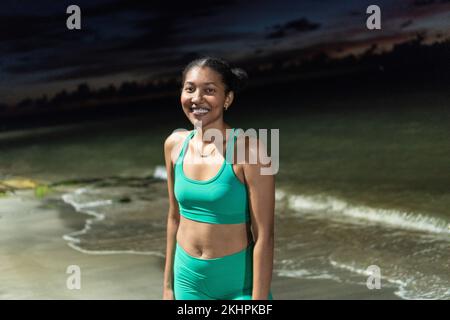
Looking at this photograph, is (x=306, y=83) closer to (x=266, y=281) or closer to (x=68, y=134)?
(x=68, y=134)

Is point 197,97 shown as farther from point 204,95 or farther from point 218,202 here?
point 218,202

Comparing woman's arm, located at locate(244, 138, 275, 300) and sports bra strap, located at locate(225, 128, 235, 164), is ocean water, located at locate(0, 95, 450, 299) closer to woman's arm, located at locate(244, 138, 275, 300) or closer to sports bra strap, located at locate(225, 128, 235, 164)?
woman's arm, located at locate(244, 138, 275, 300)

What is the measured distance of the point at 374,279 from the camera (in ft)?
20.2

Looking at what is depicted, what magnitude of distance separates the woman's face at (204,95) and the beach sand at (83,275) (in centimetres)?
363

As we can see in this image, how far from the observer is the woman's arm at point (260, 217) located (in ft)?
7.27

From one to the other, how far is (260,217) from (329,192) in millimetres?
10573

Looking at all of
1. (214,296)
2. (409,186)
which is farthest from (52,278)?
(409,186)

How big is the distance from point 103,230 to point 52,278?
237 centimetres

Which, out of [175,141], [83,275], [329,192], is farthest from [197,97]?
[329,192]

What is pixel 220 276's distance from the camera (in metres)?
2.34

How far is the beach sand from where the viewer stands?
5.83 meters

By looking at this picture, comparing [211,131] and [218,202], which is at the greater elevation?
[211,131]

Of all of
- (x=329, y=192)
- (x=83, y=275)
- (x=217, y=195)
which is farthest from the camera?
(x=329, y=192)

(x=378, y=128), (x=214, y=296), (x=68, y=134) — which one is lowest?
(x=214, y=296)
